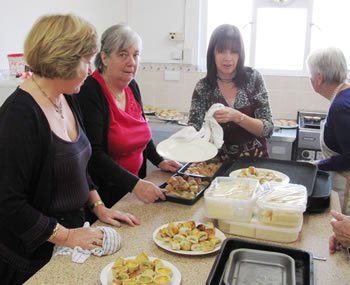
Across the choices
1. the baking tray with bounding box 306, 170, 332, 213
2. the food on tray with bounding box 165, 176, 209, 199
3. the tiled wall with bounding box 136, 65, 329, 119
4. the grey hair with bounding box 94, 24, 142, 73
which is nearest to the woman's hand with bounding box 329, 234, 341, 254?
the baking tray with bounding box 306, 170, 332, 213

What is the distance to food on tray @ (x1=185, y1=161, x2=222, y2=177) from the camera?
1868mm

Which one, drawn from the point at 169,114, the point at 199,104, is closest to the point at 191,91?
the point at 169,114

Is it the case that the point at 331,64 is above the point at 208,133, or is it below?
above

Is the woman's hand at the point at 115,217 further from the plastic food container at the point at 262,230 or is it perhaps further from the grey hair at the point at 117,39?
the grey hair at the point at 117,39

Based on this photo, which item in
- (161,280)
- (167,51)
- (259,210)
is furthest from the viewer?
(167,51)

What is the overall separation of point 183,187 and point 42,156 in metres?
0.66

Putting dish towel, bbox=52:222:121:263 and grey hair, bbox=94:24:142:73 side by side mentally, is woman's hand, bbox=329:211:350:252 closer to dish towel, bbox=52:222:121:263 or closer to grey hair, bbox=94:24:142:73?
dish towel, bbox=52:222:121:263

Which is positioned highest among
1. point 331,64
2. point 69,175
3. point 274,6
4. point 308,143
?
point 274,6

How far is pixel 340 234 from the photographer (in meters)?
1.25

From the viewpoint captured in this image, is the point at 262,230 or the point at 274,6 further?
the point at 274,6

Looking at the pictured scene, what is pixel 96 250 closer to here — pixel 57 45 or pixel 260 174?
pixel 57 45

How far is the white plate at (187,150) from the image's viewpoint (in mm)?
1478

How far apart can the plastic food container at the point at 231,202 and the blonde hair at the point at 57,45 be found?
0.65 m

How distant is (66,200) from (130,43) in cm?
80
